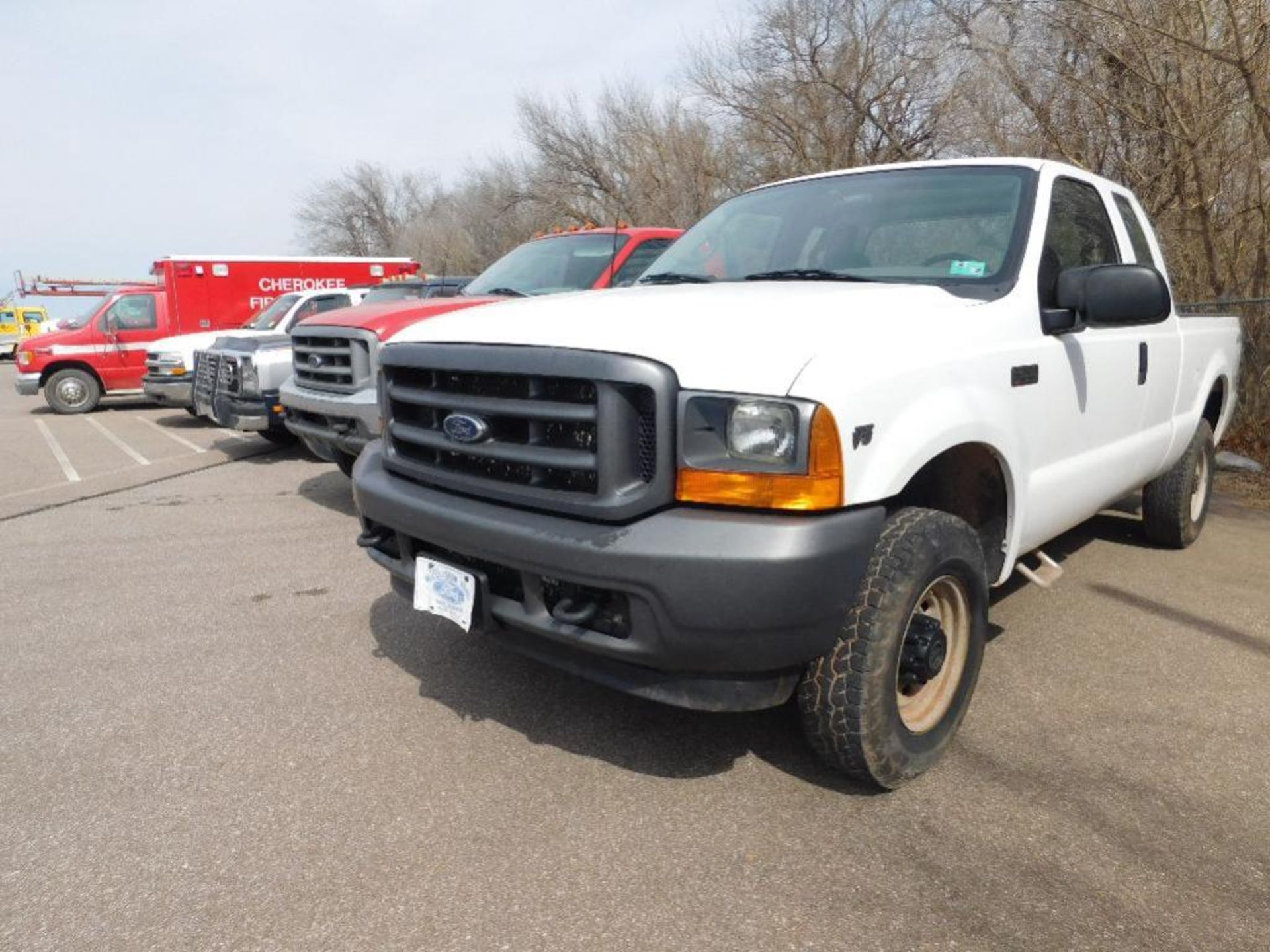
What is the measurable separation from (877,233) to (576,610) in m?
→ 1.98

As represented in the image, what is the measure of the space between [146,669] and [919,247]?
349cm

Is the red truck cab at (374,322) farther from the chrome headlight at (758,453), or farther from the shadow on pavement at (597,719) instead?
the chrome headlight at (758,453)

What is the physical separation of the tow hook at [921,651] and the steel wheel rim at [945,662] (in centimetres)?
7

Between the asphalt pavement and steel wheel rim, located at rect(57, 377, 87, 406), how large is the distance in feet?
38.8

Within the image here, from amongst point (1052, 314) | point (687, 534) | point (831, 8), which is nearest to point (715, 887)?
point (687, 534)

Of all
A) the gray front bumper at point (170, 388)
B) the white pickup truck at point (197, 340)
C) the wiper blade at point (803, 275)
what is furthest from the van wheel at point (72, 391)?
the wiper blade at point (803, 275)

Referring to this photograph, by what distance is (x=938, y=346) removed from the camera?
2.56m

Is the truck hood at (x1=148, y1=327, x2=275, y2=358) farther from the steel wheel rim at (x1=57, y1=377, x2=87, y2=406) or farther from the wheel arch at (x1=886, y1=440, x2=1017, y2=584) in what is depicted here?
the wheel arch at (x1=886, y1=440, x2=1017, y2=584)

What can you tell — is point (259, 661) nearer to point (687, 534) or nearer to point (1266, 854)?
point (687, 534)

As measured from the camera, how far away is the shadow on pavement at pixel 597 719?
9.39 feet

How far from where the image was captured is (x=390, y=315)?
225 inches

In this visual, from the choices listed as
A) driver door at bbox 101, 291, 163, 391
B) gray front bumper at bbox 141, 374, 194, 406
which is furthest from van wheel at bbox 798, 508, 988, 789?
driver door at bbox 101, 291, 163, 391

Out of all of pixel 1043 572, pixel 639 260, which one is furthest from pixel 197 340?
pixel 1043 572

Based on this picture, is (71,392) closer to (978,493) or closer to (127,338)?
(127,338)
